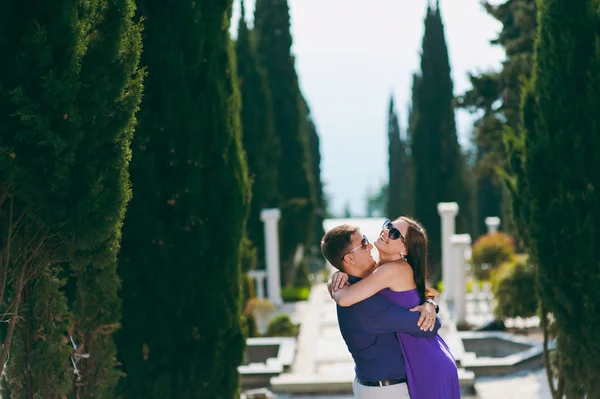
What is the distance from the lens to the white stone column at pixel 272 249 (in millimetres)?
16969

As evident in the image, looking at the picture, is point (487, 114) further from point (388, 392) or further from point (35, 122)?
point (35, 122)

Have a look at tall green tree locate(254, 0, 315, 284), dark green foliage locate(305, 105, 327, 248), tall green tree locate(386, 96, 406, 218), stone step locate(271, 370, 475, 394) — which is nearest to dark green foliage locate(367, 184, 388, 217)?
tall green tree locate(386, 96, 406, 218)

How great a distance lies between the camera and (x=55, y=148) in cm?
339

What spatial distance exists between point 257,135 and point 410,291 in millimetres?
16775

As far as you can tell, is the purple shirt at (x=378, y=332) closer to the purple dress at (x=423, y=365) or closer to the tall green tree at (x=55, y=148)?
the purple dress at (x=423, y=365)

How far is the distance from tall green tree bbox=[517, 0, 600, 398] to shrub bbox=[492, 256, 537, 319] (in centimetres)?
602

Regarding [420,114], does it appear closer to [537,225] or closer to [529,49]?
[529,49]

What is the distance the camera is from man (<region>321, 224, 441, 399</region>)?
3.54 m

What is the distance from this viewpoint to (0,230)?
11.7 feet

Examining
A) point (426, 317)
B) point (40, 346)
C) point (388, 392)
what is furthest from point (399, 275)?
point (40, 346)

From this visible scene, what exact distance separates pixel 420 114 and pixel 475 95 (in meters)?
7.53

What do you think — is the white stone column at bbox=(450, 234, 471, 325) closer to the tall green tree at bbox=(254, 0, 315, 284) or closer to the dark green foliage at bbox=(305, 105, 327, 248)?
the tall green tree at bbox=(254, 0, 315, 284)

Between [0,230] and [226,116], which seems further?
[226,116]

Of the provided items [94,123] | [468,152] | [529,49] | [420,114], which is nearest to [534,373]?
[529,49]
